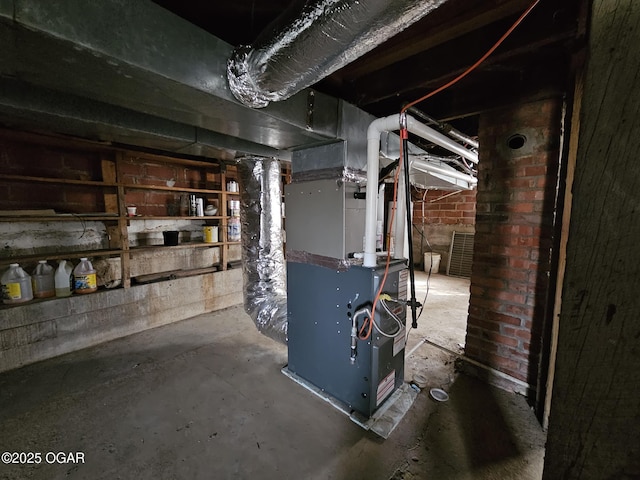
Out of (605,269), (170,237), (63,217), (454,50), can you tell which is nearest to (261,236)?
(170,237)

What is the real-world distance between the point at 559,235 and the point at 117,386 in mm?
2930

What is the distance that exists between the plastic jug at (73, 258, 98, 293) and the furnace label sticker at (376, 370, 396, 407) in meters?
2.58

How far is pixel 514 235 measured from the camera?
173cm

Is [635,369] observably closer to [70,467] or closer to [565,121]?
[565,121]

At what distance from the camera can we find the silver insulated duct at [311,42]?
26.1 inches

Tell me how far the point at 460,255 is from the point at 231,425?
4.89 meters

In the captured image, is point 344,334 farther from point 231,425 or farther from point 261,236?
point 261,236

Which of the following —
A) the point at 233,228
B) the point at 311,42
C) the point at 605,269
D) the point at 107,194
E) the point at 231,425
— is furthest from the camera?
the point at 233,228

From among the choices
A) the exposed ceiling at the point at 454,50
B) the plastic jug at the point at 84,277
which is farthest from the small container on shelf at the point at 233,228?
the exposed ceiling at the point at 454,50

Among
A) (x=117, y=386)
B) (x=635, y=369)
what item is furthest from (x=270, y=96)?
(x=117, y=386)

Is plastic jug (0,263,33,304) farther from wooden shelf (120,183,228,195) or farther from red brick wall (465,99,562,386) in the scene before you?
red brick wall (465,99,562,386)

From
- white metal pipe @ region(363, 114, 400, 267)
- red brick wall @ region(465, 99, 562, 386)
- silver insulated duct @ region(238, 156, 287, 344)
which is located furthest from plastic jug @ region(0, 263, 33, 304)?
red brick wall @ region(465, 99, 562, 386)

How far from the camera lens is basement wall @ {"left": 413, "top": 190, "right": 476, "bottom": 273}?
5.11 meters

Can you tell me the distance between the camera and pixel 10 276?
2.06 meters
